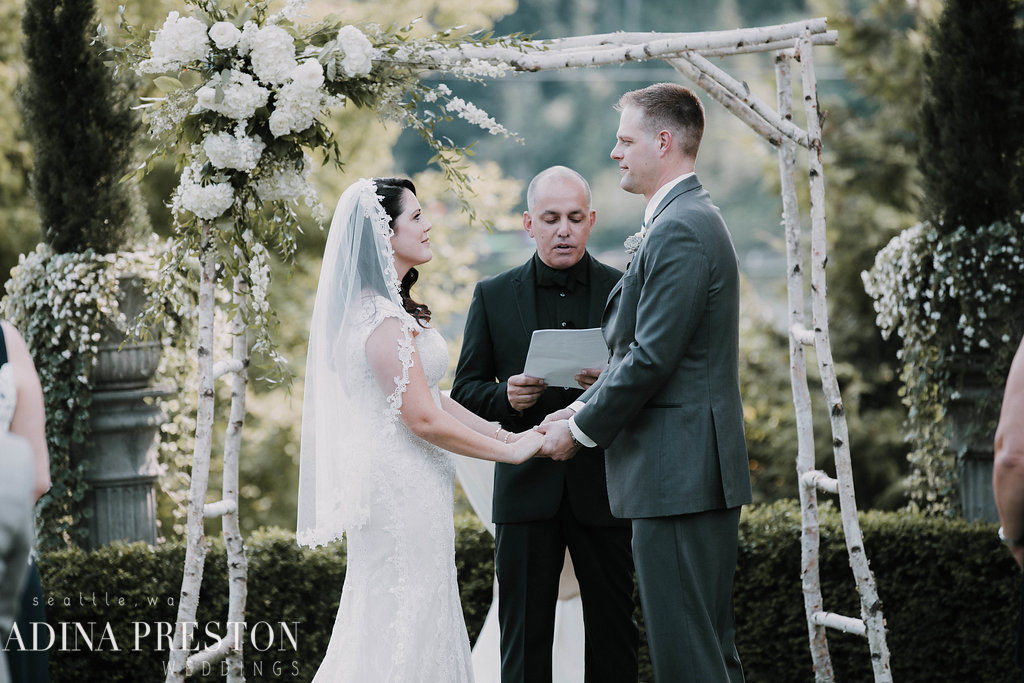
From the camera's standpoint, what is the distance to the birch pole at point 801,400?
159 inches

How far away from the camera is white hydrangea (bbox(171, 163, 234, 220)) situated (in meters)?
3.48

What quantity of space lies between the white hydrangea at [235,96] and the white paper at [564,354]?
4.07 feet

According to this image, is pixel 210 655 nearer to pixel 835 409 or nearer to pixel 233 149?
pixel 233 149

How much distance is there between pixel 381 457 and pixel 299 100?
1.26m

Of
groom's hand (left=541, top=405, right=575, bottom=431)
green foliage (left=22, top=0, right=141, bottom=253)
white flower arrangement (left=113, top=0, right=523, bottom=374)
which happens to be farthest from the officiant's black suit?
green foliage (left=22, top=0, right=141, bottom=253)

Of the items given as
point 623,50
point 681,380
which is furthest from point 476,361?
point 623,50

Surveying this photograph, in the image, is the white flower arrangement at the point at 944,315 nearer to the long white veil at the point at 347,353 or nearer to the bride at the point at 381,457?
the bride at the point at 381,457

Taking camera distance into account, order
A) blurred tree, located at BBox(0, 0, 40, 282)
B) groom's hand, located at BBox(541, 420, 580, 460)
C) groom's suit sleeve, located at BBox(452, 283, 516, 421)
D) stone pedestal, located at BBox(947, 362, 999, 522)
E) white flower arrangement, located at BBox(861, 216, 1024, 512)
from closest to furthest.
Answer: groom's hand, located at BBox(541, 420, 580, 460) → groom's suit sleeve, located at BBox(452, 283, 516, 421) → white flower arrangement, located at BBox(861, 216, 1024, 512) → stone pedestal, located at BBox(947, 362, 999, 522) → blurred tree, located at BBox(0, 0, 40, 282)

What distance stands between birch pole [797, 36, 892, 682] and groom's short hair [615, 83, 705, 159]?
78cm

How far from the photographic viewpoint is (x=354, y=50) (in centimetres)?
347

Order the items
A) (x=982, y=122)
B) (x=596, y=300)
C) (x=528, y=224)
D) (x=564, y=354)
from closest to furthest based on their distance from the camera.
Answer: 1. (x=564, y=354)
2. (x=596, y=300)
3. (x=528, y=224)
4. (x=982, y=122)

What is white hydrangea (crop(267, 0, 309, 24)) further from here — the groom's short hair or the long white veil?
the groom's short hair

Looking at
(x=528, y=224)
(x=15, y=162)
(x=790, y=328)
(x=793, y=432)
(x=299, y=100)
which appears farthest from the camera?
(x=15, y=162)

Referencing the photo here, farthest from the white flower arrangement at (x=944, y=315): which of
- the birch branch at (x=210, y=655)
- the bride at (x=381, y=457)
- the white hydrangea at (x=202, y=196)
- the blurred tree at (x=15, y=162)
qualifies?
→ the blurred tree at (x=15, y=162)
